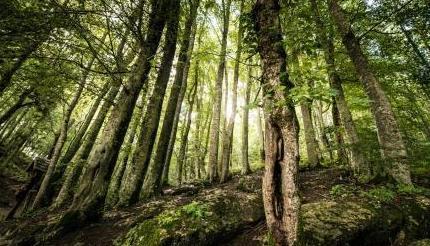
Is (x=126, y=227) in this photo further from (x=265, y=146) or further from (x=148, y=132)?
(x=265, y=146)

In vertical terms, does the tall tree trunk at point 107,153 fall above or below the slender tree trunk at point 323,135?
below

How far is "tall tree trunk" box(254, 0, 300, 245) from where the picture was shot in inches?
128

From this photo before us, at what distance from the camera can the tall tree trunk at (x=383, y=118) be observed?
6332mm

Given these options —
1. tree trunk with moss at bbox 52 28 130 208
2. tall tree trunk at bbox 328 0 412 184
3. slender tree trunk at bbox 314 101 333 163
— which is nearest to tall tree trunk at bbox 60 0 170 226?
tree trunk with moss at bbox 52 28 130 208

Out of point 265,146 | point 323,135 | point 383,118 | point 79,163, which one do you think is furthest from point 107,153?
point 323,135

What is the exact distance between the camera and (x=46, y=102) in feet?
27.0

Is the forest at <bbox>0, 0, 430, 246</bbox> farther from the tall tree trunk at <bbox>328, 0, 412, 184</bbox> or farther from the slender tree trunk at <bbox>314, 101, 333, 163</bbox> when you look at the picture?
the slender tree trunk at <bbox>314, 101, 333, 163</bbox>

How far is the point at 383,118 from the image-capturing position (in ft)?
22.6

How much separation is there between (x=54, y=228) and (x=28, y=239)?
22.7 inches

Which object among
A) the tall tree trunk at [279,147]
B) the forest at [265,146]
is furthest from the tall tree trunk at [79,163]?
the tall tree trunk at [279,147]

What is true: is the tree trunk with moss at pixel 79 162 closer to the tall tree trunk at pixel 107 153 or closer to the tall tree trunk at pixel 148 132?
the tall tree trunk at pixel 148 132

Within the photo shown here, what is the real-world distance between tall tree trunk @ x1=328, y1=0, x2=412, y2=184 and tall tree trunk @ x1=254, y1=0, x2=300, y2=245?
11.2 feet

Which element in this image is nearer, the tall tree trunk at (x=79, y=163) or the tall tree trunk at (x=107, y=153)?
the tall tree trunk at (x=107, y=153)

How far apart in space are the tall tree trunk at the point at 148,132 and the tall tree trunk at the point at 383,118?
5247mm
